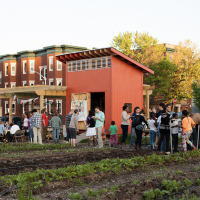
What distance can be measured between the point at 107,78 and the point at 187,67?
22983mm

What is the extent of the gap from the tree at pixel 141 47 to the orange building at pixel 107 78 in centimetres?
1735

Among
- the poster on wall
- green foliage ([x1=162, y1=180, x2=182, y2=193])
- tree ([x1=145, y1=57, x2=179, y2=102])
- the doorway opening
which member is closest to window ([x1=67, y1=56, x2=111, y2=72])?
the poster on wall

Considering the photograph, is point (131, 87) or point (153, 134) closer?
point (153, 134)

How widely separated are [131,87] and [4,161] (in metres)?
12.2

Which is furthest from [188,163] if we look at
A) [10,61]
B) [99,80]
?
[10,61]

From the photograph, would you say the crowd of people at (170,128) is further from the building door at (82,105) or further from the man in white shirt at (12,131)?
the man in white shirt at (12,131)

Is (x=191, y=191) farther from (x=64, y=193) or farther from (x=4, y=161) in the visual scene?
(x=4, y=161)

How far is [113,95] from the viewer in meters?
18.3

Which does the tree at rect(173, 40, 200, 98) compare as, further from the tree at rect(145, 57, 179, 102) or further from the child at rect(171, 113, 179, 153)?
the child at rect(171, 113, 179, 153)

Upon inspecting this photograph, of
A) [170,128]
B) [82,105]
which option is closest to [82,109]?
[82,105]

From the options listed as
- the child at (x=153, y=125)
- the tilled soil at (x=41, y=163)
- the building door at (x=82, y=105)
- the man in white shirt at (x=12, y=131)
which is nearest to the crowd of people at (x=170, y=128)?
the child at (x=153, y=125)

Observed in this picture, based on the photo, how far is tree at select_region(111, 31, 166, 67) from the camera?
37375 mm

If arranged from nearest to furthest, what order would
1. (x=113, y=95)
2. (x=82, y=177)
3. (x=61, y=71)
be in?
1. (x=82, y=177)
2. (x=113, y=95)
3. (x=61, y=71)

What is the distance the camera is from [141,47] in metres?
38.0
